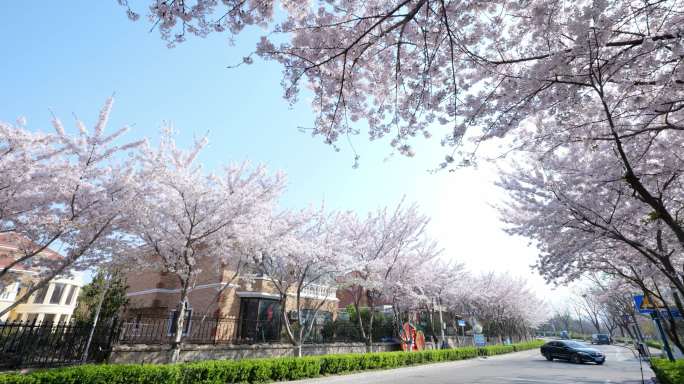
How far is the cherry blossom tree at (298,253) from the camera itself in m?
13.0

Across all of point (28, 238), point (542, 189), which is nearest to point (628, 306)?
point (542, 189)

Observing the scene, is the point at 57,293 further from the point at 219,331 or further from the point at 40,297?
the point at 219,331

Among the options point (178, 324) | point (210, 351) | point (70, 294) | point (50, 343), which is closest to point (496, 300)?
point (210, 351)

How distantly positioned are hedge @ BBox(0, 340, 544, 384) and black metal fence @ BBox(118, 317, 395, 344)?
4.44 ft

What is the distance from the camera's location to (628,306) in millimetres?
28203

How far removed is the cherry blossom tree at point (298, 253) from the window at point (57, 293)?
33.8 m

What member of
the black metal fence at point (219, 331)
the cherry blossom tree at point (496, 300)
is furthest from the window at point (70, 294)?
the cherry blossom tree at point (496, 300)

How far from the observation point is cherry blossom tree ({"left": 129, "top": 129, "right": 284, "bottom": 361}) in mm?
9542

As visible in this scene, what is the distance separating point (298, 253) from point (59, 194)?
8173mm

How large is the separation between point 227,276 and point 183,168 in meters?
10.6

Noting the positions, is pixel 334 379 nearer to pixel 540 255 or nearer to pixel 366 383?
pixel 366 383

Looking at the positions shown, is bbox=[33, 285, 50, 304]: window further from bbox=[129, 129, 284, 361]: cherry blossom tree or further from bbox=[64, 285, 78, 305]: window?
bbox=[129, 129, 284, 361]: cherry blossom tree

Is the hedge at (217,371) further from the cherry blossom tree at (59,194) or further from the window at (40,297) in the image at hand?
the window at (40,297)

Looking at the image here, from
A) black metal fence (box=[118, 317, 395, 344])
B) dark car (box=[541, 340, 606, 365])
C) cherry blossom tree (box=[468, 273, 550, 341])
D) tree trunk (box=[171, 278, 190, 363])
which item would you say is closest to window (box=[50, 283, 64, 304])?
black metal fence (box=[118, 317, 395, 344])
